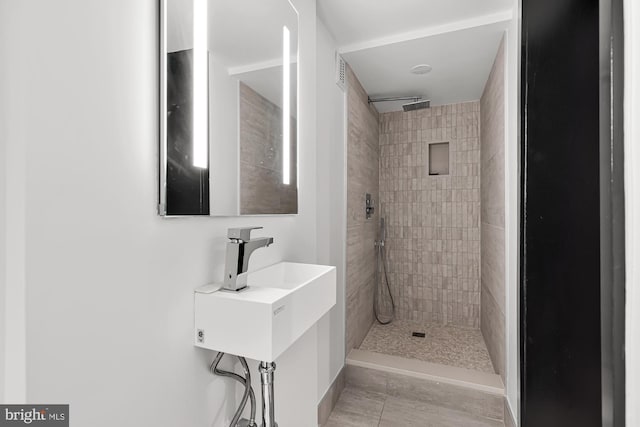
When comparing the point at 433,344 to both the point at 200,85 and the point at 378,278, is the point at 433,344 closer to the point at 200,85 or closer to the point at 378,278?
the point at 378,278

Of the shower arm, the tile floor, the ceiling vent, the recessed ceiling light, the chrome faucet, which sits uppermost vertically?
the recessed ceiling light

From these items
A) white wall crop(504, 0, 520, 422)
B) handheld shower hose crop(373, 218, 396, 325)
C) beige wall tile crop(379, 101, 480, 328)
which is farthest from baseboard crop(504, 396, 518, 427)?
handheld shower hose crop(373, 218, 396, 325)

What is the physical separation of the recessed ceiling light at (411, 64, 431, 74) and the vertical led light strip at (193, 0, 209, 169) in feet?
5.70

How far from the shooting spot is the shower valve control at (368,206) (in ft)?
8.59

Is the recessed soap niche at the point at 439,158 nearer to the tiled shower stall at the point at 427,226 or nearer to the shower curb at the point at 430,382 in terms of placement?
the tiled shower stall at the point at 427,226

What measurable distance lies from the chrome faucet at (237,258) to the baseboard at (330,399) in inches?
46.0

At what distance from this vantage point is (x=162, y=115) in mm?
766

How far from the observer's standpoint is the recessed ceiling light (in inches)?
86.7

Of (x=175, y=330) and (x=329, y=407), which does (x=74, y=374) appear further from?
(x=329, y=407)

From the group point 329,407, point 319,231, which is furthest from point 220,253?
point 329,407

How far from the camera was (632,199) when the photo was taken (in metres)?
0.46

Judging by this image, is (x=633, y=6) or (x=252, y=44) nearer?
(x=633, y=6)

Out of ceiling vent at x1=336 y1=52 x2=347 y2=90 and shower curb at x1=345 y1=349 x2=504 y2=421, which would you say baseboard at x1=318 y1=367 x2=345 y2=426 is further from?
ceiling vent at x1=336 y1=52 x2=347 y2=90

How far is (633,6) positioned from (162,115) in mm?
919
